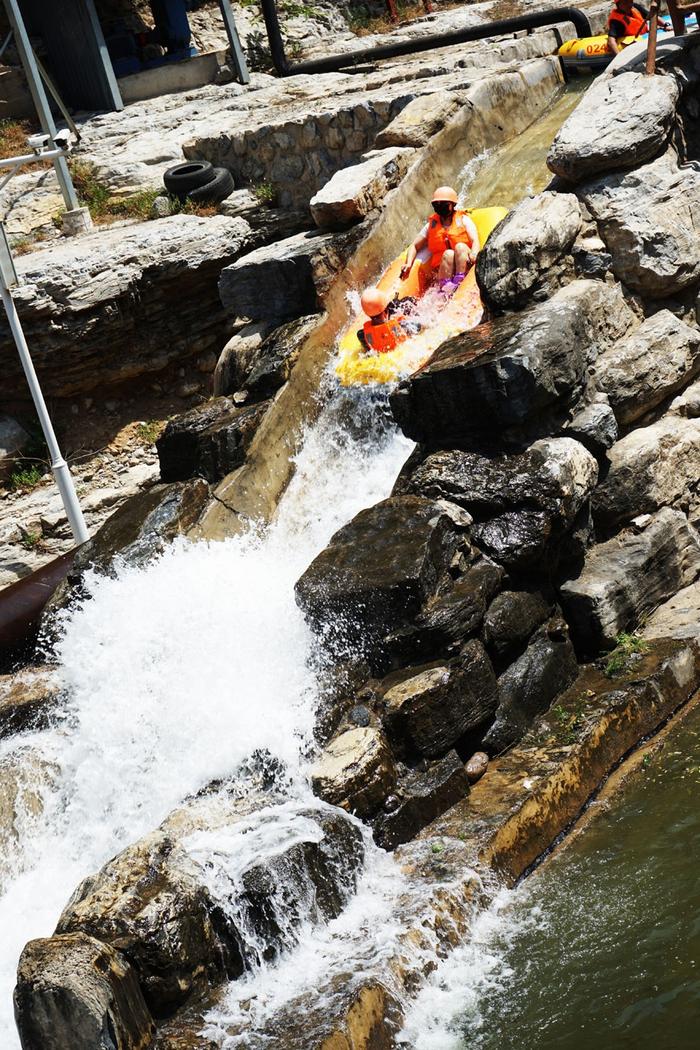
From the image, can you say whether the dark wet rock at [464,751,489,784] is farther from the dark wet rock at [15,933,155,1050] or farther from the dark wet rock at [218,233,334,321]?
the dark wet rock at [218,233,334,321]

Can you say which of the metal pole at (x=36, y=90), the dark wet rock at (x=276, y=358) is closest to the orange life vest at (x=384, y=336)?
the dark wet rock at (x=276, y=358)

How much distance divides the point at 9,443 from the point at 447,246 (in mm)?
6557

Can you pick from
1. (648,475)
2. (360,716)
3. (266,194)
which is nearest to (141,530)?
(360,716)

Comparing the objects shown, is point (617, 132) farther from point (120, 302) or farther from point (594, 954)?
point (120, 302)

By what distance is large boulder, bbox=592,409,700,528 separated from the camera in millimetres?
8406

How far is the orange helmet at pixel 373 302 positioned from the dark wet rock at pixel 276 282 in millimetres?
846

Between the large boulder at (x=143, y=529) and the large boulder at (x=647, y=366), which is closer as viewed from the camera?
the large boulder at (x=647, y=366)

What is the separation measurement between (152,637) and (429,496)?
2.06 meters

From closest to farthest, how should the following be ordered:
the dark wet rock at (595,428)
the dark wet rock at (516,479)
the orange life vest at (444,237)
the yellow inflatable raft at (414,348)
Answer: the dark wet rock at (516,479) → the dark wet rock at (595,428) → the yellow inflatable raft at (414,348) → the orange life vest at (444,237)

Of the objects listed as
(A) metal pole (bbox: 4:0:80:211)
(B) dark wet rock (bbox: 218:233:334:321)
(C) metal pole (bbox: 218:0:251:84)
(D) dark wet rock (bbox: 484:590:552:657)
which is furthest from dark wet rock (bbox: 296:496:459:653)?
(C) metal pole (bbox: 218:0:251:84)

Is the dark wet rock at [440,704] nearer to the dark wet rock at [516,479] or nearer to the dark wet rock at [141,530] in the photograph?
the dark wet rock at [516,479]

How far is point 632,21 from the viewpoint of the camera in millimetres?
12531

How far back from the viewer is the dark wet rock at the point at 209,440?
960cm

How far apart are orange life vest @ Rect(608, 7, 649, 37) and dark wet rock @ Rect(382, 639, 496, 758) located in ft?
26.7
